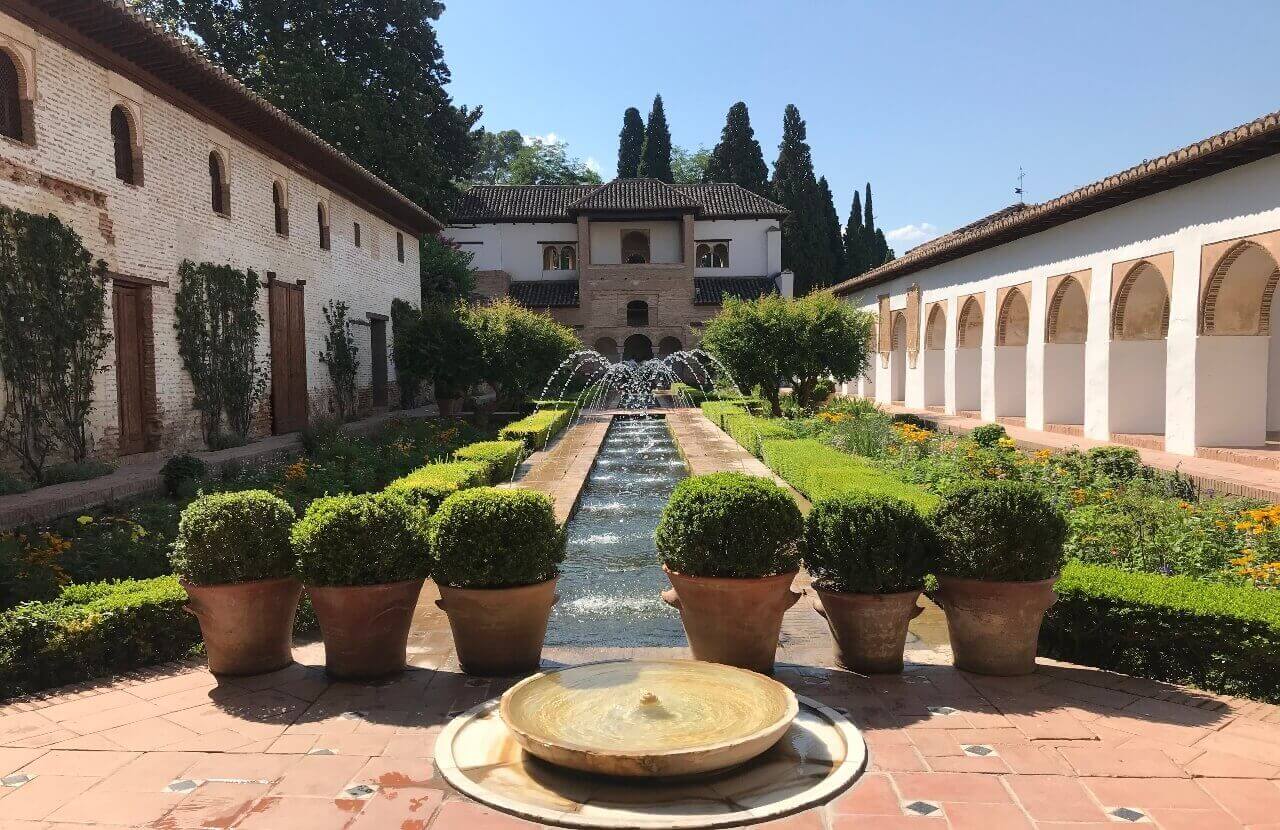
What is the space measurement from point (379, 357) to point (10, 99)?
41.8ft

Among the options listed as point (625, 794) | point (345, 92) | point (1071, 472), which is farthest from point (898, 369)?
point (625, 794)

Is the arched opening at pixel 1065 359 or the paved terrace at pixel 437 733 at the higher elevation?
the arched opening at pixel 1065 359

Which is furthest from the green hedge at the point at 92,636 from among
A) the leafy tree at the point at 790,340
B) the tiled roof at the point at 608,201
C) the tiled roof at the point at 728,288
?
the tiled roof at the point at 608,201

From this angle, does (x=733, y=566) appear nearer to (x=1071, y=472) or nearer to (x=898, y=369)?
(x=1071, y=472)

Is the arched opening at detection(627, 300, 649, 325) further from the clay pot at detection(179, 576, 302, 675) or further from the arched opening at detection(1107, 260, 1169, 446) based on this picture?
the clay pot at detection(179, 576, 302, 675)

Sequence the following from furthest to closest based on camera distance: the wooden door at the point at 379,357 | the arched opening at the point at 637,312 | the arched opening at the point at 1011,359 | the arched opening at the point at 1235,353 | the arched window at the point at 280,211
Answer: the arched opening at the point at 637,312 → the wooden door at the point at 379,357 → the arched opening at the point at 1011,359 → the arched window at the point at 280,211 → the arched opening at the point at 1235,353

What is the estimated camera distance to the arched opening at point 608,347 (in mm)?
37844

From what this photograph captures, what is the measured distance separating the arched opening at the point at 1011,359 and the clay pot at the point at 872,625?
1469 cm

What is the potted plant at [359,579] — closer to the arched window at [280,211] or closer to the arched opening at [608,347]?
the arched window at [280,211]

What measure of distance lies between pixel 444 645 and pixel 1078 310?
1465cm

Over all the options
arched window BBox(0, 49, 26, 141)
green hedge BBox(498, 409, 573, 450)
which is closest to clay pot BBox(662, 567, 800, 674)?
arched window BBox(0, 49, 26, 141)

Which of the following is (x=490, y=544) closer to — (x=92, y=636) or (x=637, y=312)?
(x=92, y=636)

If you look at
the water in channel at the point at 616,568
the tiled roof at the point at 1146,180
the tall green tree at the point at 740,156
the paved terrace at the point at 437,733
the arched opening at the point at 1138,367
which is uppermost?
the tall green tree at the point at 740,156

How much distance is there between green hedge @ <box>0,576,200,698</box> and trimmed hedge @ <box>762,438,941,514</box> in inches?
184
